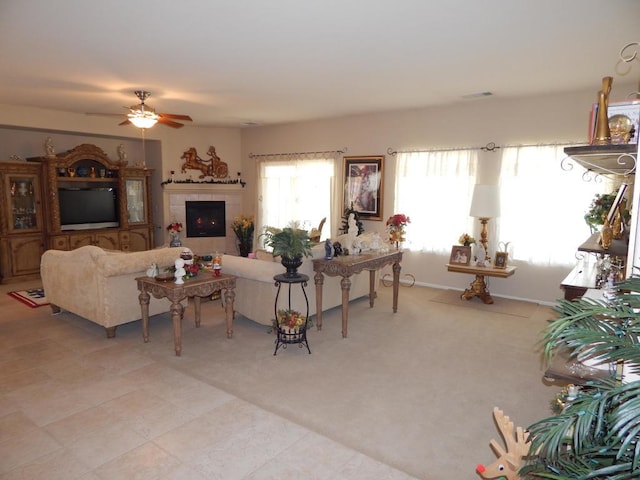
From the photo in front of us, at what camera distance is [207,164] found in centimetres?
900

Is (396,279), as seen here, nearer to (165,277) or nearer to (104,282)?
(165,277)

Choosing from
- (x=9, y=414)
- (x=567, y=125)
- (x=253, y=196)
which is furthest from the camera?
(x=253, y=196)

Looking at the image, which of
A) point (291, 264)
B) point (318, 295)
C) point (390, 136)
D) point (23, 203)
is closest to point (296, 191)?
point (390, 136)

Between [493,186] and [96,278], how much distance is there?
5001 mm

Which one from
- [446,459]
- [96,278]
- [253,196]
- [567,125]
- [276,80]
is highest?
[276,80]

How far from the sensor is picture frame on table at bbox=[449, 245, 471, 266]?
19.8ft

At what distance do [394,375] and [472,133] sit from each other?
4163 mm

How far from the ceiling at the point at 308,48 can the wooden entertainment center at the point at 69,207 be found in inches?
59.2

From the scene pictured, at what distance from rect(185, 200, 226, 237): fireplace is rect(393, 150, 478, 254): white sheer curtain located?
4020 mm

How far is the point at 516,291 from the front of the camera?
242 inches

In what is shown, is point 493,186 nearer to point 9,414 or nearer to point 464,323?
point 464,323

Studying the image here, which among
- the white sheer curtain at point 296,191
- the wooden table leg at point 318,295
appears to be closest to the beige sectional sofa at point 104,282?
the wooden table leg at point 318,295

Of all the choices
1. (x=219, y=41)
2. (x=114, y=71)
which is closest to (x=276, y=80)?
(x=219, y=41)

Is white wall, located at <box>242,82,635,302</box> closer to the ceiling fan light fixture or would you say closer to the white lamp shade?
the white lamp shade
